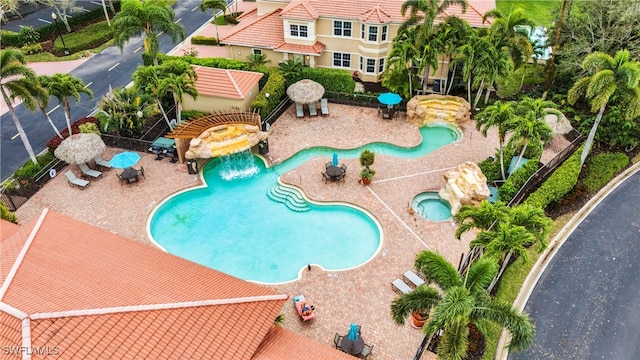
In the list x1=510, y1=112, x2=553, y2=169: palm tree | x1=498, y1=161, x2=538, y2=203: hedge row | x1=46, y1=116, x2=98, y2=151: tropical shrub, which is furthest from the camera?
x1=46, y1=116, x2=98, y2=151: tropical shrub

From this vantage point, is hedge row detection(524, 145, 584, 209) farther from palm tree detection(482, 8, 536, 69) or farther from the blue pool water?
the blue pool water

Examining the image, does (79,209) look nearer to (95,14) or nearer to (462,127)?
(462,127)

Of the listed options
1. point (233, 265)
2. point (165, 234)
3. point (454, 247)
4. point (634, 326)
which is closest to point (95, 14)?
point (165, 234)

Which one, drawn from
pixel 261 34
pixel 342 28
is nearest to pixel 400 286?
pixel 342 28

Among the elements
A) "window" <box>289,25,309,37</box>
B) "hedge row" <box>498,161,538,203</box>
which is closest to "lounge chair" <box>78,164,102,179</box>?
"window" <box>289,25,309,37</box>

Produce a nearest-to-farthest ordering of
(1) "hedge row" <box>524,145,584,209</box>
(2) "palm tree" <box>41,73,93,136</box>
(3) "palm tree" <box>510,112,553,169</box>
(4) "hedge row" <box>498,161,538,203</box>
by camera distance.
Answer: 1. (3) "palm tree" <box>510,112,553,169</box>
2. (1) "hedge row" <box>524,145,584,209</box>
3. (4) "hedge row" <box>498,161,538,203</box>
4. (2) "palm tree" <box>41,73,93,136</box>
